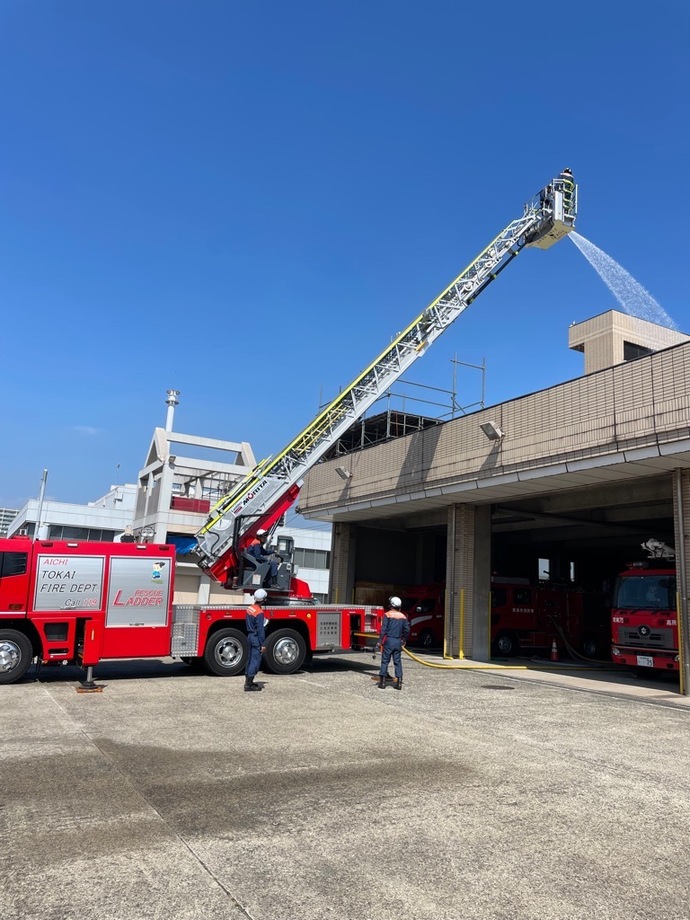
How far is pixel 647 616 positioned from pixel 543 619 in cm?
758

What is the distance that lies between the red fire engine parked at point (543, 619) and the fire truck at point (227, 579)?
8188 millimetres

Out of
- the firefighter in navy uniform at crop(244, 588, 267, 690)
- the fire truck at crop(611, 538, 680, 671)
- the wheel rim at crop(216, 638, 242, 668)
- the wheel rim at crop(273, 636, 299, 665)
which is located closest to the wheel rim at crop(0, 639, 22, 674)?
the wheel rim at crop(216, 638, 242, 668)

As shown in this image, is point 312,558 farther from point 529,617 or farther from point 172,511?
point 529,617

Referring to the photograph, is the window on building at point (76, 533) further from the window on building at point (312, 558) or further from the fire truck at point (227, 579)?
the fire truck at point (227, 579)

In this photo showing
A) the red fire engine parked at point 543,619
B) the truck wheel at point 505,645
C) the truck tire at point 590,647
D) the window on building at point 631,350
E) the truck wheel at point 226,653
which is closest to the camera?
the truck wheel at point 226,653

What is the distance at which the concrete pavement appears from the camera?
3842 mm

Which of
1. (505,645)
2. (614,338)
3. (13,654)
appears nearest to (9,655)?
(13,654)

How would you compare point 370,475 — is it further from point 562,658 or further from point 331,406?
point 562,658

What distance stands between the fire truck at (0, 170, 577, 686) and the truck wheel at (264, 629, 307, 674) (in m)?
0.02

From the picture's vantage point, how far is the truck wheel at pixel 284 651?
13742mm

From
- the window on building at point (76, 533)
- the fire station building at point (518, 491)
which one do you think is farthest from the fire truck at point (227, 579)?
the window on building at point (76, 533)

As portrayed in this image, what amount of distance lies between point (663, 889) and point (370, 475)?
17.5m

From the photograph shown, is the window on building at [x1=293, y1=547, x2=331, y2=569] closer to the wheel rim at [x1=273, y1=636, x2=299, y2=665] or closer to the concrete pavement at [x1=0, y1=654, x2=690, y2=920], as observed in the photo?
the wheel rim at [x1=273, y1=636, x2=299, y2=665]

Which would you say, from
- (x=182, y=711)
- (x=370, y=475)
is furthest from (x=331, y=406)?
(x=182, y=711)
